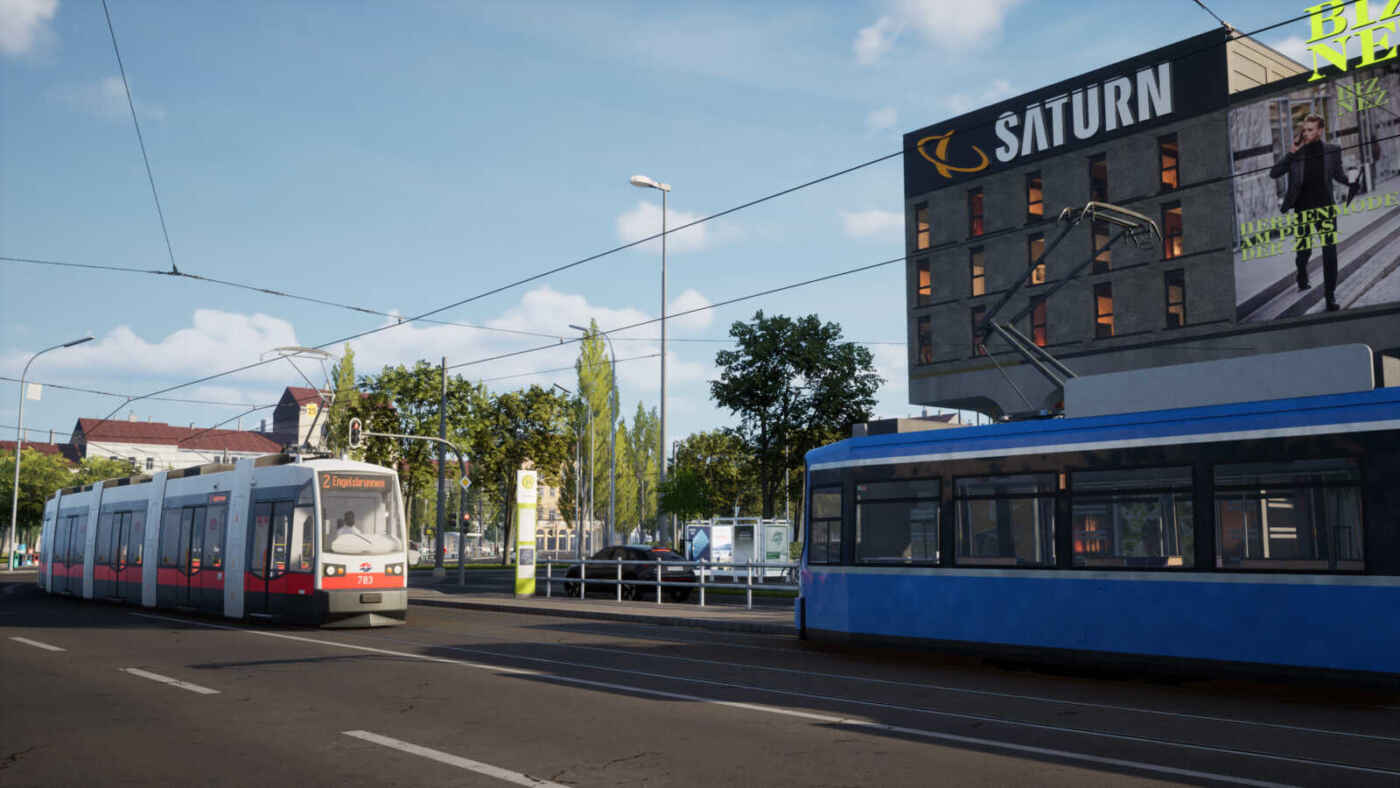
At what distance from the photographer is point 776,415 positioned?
44.7 m

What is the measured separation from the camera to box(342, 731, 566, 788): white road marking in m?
6.46

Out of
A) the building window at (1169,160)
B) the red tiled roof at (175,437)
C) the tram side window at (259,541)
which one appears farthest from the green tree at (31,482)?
the building window at (1169,160)

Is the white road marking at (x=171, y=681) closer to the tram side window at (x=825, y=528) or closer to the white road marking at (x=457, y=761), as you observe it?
the white road marking at (x=457, y=761)

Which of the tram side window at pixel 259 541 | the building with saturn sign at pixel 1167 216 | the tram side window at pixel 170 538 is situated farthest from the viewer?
the building with saturn sign at pixel 1167 216

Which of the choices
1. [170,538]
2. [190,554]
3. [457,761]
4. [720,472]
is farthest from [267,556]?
[720,472]

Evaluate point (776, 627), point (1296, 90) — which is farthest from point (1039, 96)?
point (776, 627)

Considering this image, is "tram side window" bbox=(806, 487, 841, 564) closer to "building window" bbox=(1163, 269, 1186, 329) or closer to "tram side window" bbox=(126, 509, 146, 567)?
"tram side window" bbox=(126, 509, 146, 567)

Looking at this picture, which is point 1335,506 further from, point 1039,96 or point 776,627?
point 1039,96

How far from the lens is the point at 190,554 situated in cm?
2275

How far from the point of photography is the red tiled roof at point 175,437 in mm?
131000

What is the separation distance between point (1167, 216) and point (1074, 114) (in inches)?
243

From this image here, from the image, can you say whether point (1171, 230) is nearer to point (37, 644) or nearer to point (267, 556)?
point (267, 556)

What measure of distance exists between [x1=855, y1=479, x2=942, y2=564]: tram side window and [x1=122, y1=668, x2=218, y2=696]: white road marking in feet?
25.3

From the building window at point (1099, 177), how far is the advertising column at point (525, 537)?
28992mm
